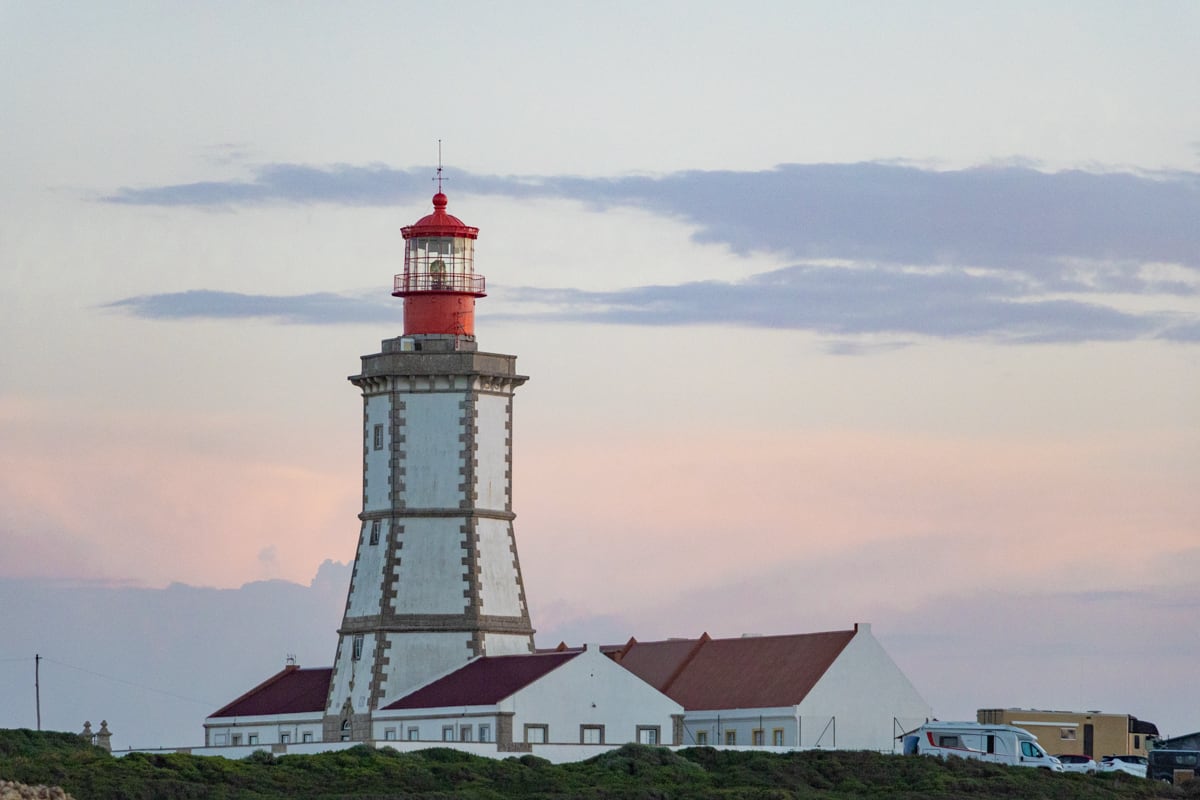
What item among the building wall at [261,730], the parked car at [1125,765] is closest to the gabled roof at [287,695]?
the building wall at [261,730]

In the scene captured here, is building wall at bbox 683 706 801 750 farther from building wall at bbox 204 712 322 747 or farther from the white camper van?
building wall at bbox 204 712 322 747

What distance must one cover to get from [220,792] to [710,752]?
1275 centimetres

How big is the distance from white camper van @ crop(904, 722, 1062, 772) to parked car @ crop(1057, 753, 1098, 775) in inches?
26.0

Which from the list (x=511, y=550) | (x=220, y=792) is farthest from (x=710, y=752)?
(x=220, y=792)

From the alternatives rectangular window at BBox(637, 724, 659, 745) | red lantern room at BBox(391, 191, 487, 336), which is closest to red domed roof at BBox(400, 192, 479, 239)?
red lantern room at BBox(391, 191, 487, 336)

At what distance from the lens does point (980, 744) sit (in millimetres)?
63250

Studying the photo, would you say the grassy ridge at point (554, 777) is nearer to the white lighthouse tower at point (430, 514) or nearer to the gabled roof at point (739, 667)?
the gabled roof at point (739, 667)

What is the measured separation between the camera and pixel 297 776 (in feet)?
180

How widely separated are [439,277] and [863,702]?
14709 millimetres

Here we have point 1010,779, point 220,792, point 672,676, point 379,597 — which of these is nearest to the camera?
point 220,792

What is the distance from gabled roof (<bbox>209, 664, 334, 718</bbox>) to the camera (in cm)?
6762

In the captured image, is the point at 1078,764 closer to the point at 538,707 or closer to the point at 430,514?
the point at 538,707

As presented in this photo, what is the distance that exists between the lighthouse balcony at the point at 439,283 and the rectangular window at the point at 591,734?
37.6 feet

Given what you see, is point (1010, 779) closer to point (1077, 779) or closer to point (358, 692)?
point (1077, 779)
